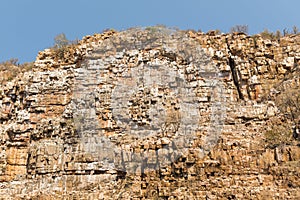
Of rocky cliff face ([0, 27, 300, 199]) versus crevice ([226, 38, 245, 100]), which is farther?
crevice ([226, 38, 245, 100])

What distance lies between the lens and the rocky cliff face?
11505mm

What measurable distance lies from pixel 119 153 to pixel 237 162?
13.4 feet

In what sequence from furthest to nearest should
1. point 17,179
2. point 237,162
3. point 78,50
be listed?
point 78,50
point 17,179
point 237,162

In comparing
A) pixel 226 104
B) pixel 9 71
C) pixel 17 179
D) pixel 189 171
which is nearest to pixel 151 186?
pixel 189 171

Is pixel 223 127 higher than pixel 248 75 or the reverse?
the reverse

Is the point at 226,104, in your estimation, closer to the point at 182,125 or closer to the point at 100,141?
the point at 182,125

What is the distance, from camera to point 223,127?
1257cm

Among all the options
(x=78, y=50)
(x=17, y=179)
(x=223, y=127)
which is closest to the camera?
(x=223, y=127)

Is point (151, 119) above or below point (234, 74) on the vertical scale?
below

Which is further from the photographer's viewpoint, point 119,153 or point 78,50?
point 78,50

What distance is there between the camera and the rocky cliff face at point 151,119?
1151 centimetres

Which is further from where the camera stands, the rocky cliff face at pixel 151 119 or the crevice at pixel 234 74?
the crevice at pixel 234 74

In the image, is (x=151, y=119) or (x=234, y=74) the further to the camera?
(x=234, y=74)

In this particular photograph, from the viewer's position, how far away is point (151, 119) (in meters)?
13.4
